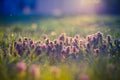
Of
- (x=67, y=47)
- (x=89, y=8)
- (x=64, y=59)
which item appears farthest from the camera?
(x=89, y=8)

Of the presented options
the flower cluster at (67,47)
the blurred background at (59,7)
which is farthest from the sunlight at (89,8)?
the flower cluster at (67,47)

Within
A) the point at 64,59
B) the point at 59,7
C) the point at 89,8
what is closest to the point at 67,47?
the point at 64,59

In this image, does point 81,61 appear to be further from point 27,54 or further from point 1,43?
point 1,43

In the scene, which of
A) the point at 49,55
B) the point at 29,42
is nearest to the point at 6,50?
the point at 29,42

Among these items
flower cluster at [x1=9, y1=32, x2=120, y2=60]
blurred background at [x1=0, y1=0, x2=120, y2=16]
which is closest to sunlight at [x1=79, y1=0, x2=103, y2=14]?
blurred background at [x1=0, y1=0, x2=120, y2=16]

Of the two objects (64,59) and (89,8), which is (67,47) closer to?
(64,59)

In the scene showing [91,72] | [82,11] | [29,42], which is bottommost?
[91,72]

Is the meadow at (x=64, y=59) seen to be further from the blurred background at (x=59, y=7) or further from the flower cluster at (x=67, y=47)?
the blurred background at (x=59, y=7)

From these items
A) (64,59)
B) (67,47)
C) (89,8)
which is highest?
(89,8)
